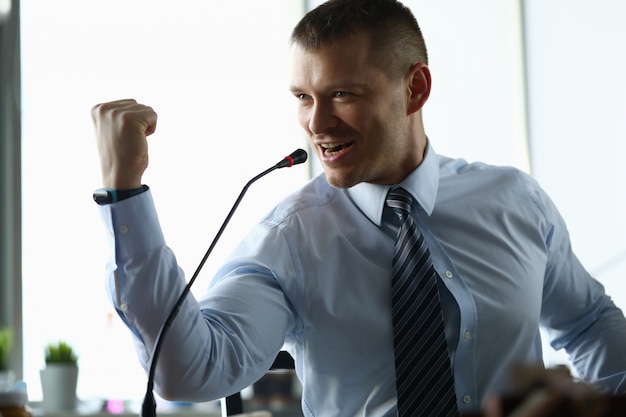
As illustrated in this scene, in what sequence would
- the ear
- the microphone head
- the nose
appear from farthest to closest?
the ear → the nose → the microphone head

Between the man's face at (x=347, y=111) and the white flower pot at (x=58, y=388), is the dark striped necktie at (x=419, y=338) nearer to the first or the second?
the man's face at (x=347, y=111)

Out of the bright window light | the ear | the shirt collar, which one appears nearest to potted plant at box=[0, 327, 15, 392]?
the bright window light

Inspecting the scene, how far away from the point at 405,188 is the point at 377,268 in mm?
178

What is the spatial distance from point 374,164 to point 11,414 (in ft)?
2.65

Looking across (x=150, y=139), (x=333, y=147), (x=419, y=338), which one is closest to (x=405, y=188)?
(x=333, y=147)

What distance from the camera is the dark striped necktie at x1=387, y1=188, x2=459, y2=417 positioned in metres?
1.42

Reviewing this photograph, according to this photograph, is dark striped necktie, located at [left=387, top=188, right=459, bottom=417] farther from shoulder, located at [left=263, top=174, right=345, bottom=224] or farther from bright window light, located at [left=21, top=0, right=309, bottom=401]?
bright window light, located at [left=21, top=0, right=309, bottom=401]

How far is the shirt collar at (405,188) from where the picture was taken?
1603 millimetres

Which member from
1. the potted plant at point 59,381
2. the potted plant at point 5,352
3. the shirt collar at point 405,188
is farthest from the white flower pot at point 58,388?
the shirt collar at point 405,188

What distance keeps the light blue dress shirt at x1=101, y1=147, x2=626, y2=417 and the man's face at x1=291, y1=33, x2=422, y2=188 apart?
8 cm

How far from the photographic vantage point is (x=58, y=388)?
267 centimetres

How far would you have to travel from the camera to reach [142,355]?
4.05 ft

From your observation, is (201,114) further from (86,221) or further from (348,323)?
(348,323)

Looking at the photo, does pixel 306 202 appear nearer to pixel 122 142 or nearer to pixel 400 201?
pixel 400 201
